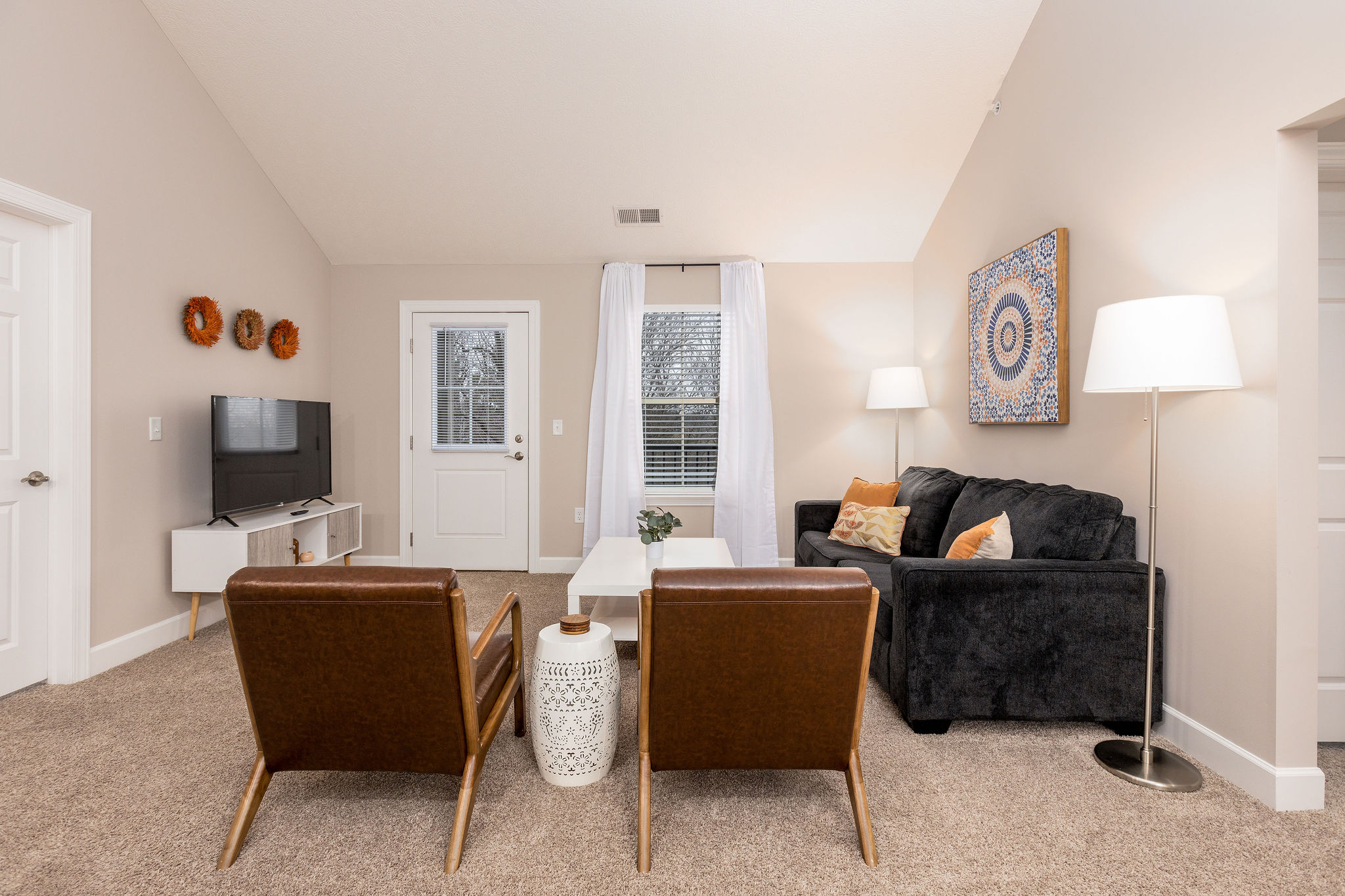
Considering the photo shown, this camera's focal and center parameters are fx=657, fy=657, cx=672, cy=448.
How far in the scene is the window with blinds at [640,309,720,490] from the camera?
4.87 m

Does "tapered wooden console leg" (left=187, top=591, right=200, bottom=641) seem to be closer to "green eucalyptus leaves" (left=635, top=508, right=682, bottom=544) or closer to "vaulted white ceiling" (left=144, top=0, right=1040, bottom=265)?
"green eucalyptus leaves" (left=635, top=508, right=682, bottom=544)

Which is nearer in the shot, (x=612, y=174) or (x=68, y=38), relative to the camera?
(x=68, y=38)

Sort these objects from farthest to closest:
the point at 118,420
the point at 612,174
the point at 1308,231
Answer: the point at 612,174 < the point at 118,420 < the point at 1308,231

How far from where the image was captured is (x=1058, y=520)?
246 cm

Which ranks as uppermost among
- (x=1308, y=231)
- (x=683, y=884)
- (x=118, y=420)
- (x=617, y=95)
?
(x=617, y=95)

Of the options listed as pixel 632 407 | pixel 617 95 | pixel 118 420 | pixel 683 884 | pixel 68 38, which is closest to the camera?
pixel 683 884

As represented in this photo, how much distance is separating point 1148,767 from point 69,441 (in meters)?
4.24

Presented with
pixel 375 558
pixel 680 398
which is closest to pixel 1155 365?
pixel 680 398

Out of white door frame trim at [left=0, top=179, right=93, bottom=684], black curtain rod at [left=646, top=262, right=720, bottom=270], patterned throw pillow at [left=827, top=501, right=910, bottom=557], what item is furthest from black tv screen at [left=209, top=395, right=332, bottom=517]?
Answer: patterned throw pillow at [left=827, top=501, right=910, bottom=557]

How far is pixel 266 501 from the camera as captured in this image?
3689 mm

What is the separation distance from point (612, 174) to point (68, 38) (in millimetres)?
2553

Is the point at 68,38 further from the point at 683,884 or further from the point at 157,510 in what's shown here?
the point at 683,884

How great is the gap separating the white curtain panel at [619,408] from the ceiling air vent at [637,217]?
1.10 feet

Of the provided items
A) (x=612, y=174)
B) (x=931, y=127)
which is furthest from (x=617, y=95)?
(x=931, y=127)
